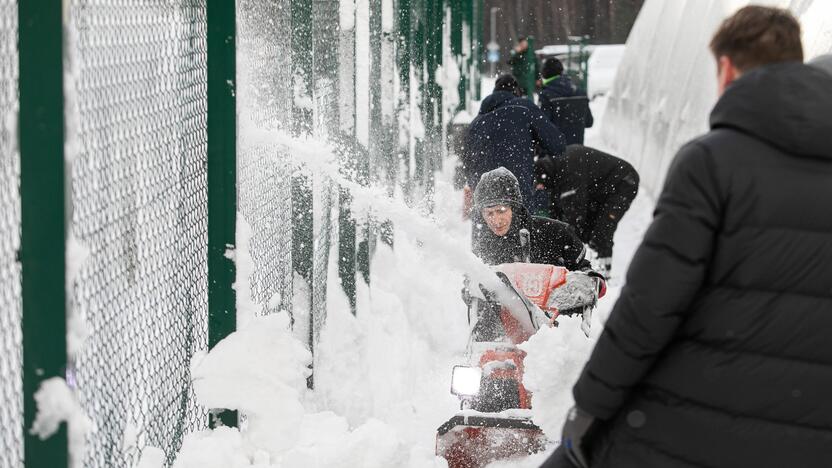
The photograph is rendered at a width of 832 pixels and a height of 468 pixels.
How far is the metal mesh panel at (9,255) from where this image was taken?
6.93 feet

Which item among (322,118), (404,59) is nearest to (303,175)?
(322,118)

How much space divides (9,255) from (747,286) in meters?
1.47

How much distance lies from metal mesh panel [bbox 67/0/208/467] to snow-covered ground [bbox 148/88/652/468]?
0.14 m

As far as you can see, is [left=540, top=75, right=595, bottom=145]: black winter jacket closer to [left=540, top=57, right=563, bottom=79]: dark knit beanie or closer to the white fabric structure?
[left=540, top=57, right=563, bottom=79]: dark knit beanie

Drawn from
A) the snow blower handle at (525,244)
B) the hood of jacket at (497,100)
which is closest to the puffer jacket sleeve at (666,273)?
the snow blower handle at (525,244)

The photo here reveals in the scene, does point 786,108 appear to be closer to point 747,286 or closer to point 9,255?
point 747,286

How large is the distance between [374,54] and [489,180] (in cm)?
112

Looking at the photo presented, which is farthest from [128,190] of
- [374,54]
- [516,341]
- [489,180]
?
[374,54]

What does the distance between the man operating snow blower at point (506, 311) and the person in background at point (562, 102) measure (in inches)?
186

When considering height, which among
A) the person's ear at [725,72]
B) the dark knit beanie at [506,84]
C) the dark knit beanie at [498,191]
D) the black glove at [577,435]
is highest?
the person's ear at [725,72]

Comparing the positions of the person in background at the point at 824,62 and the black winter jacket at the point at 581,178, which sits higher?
the person in background at the point at 824,62

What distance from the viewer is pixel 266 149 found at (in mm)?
4145

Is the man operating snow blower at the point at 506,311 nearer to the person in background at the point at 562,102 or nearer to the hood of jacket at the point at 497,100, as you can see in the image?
the hood of jacket at the point at 497,100

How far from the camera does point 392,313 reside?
6723mm
